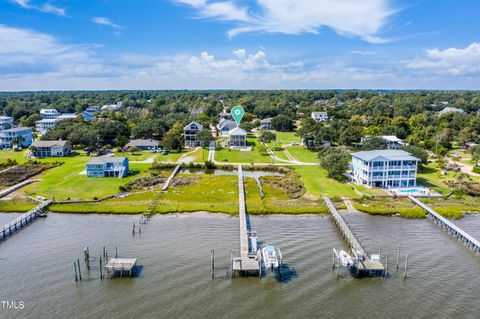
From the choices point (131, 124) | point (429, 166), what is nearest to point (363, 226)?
point (429, 166)

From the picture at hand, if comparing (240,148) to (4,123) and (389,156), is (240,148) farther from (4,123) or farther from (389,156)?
(4,123)

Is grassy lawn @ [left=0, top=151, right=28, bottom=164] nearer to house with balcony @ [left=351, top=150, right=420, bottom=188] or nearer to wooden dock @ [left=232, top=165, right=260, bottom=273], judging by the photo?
wooden dock @ [left=232, top=165, right=260, bottom=273]

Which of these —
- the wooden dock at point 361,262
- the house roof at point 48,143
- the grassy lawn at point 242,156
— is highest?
the house roof at point 48,143

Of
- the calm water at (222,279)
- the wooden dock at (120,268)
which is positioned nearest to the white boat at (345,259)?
the calm water at (222,279)

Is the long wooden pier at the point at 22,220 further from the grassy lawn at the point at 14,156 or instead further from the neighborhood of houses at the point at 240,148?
the grassy lawn at the point at 14,156

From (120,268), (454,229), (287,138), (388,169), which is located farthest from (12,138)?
(454,229)
